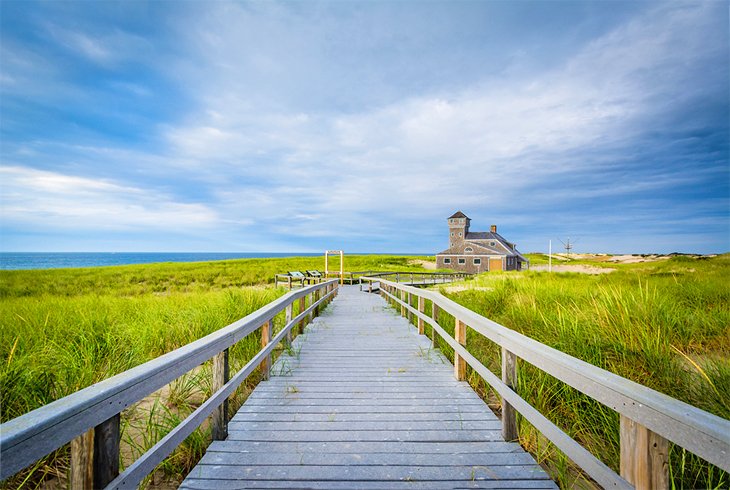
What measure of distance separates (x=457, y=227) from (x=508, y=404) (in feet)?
153

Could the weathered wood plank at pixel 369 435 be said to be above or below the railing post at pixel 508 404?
below

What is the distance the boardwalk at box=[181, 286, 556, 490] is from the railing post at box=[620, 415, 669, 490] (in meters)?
0.94

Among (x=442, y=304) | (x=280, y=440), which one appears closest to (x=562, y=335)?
(x=442, y=304)

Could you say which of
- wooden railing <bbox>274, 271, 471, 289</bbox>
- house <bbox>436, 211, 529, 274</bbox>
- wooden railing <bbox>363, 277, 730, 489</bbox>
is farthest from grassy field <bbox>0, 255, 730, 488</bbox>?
house <bbox>436, 211, 529, 274</bbox>

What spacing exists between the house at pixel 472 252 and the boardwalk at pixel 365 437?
43.0 m

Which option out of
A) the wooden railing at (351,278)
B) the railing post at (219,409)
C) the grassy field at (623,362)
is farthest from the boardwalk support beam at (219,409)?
the wooden railing at (351,278)

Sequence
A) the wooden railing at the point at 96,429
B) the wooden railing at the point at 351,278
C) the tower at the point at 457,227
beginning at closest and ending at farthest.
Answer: the wooden railing at the point at 96,429, the wooden railing at the point at 351,278, the tower at the point at 457,227

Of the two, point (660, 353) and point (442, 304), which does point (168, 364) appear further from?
point (660, 353)

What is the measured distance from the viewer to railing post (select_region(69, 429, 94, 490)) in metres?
1.58

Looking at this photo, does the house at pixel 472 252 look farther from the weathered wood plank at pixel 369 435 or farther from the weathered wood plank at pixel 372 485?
the weathered wood plank at pixel 372 485

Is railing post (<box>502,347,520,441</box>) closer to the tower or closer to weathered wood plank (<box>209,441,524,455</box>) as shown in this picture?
weathered wood plank (<box>209,441,524,455</box>)

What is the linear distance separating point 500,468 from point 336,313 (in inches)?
332

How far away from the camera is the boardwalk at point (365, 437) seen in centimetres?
254

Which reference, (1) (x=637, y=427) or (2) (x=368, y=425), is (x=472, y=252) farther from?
(1) (x=637, y=427)
